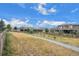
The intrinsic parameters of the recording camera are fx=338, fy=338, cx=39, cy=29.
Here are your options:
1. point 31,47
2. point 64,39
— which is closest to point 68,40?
point 64,39

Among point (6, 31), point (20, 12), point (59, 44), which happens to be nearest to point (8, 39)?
point (6, 31)

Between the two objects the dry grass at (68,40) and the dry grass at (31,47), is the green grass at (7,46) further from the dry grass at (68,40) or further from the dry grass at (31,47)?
the dry grass at (68,40)

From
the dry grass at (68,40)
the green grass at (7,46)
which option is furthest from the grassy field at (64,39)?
the green grass at (7,46)

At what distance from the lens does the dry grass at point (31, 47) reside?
163 inches

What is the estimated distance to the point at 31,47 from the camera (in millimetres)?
4188

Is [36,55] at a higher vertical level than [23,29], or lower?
lower

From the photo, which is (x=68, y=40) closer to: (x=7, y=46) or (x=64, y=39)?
(x=64, y=39)

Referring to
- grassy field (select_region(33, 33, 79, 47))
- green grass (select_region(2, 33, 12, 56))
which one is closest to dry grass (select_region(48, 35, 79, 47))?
grassy field (select_region(33, 33, 79, 47))

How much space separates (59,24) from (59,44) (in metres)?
0.25

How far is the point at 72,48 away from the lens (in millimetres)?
4180

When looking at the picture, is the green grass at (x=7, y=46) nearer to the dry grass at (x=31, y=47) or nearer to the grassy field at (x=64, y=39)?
the dry grass at (x=31, y=47)

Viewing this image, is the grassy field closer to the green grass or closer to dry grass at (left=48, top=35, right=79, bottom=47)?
dry grass at (left=48, top=35, right=79, bottom=47)

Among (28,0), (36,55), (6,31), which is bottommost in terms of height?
(36,55)

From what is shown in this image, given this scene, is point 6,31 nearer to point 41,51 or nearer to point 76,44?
point 41,51
